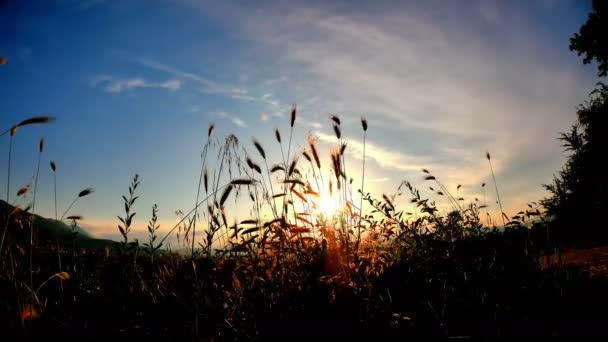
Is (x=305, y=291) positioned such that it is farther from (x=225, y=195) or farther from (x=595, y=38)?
(x=595, y=38)

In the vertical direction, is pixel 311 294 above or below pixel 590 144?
below

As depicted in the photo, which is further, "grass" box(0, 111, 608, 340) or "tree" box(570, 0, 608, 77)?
"tree" box(570, 0, 608, 77)

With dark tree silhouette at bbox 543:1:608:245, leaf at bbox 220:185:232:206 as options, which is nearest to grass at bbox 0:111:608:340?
leaf at bbox 220:185:232:206

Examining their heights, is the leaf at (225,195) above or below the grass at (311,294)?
above

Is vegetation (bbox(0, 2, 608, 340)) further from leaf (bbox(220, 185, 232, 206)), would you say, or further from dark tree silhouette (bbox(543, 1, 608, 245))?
dark tree silhouette (bbox(543, 1, 608, 245))

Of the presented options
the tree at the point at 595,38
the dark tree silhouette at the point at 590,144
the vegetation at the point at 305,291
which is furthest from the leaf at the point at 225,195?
the tree at the point at 595,38

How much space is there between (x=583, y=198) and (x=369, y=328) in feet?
54.3

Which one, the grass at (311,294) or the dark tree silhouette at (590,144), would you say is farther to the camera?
the dark tree silhouette at (590,144)

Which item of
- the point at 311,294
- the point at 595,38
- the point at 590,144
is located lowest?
the point at 311,294

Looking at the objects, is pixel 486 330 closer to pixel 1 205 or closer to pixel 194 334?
pixel 194 334

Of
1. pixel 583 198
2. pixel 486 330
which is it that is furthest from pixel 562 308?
pixel 583 198

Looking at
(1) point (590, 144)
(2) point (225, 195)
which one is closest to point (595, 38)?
(1) point (590, 144)

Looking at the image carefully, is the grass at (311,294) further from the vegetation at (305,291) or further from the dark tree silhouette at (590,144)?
the dark tree silhouette at (590,144)

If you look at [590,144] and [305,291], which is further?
[590,144]
